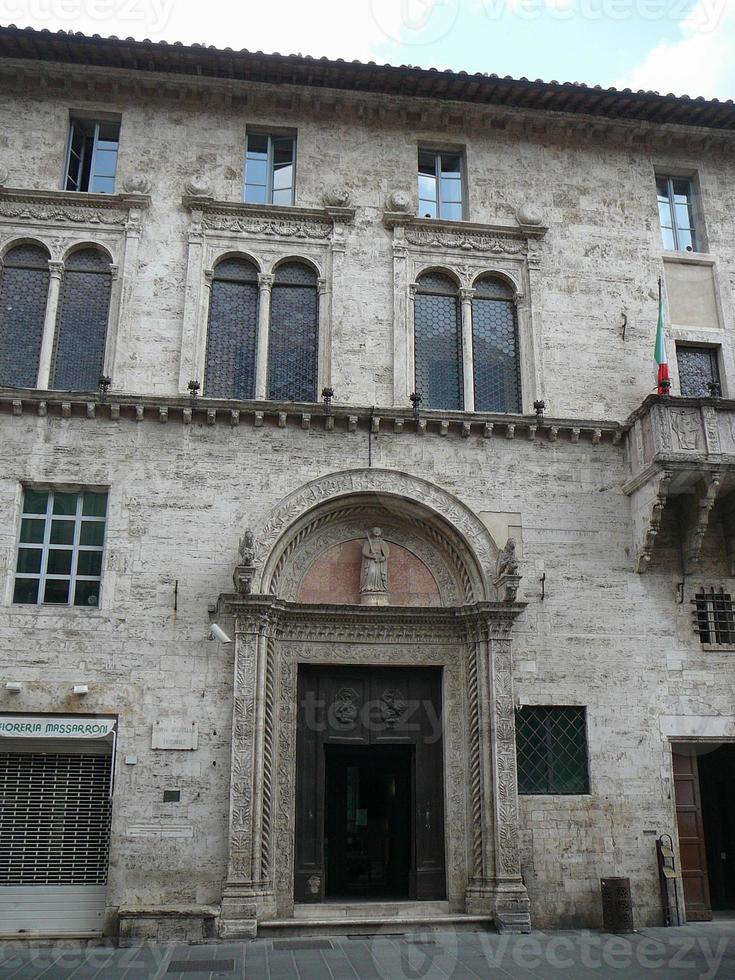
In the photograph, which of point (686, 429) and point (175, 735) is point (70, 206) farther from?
point (686, 429)

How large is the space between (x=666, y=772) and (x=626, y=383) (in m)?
6.87

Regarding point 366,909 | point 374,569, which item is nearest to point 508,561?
point 374,569

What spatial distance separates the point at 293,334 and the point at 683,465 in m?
7.17

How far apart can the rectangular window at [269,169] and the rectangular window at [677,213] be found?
24.4ft

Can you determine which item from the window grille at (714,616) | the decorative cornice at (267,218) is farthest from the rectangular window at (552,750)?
the decorative cornice at (267,218)

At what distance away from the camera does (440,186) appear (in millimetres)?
17500

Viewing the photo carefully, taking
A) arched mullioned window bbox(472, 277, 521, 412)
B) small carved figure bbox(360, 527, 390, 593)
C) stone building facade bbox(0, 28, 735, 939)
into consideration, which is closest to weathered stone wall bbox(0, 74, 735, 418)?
stone building facade bbox(0, 28, 735, 939)

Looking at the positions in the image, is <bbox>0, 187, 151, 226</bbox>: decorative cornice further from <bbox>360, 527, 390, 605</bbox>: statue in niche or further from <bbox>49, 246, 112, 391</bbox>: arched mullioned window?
<bbox>360, 527, 390, 605</bbox>: statue in niche

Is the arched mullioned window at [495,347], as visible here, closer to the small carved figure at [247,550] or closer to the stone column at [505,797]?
the stone column at [505,797]

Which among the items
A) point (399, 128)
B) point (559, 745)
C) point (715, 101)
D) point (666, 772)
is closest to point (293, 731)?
point (559, 745)

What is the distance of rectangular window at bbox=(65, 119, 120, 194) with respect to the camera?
54.2ft

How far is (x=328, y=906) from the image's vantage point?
13617 mm

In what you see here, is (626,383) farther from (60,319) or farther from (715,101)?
(60,319)

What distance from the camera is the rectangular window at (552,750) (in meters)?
14.3
